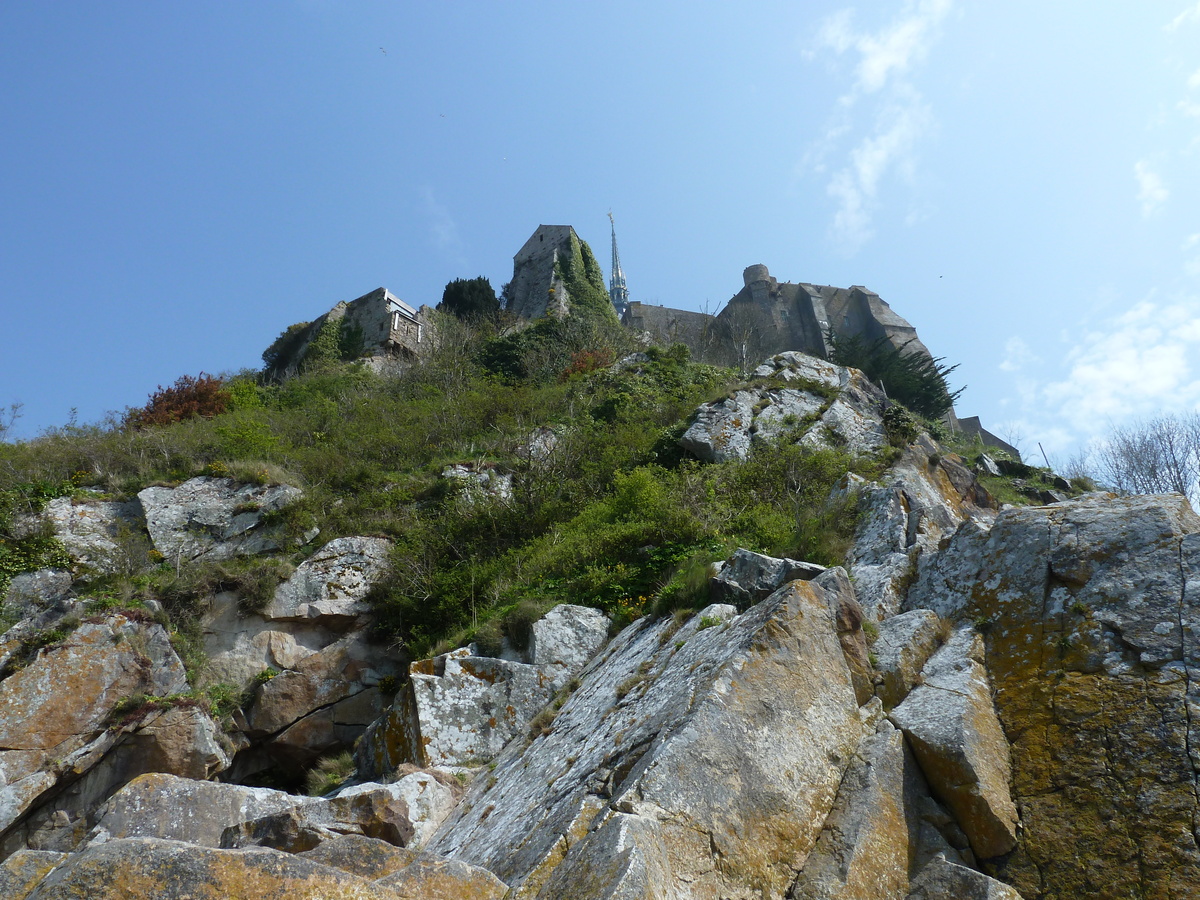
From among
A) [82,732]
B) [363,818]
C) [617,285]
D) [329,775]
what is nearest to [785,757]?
[363,818]

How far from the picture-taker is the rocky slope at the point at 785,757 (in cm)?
325

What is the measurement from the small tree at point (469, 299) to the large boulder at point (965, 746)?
29376 mm

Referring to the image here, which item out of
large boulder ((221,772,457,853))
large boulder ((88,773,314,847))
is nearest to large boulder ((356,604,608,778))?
large boulder ((221,772,457,853))

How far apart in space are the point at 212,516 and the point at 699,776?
12041 millimetres

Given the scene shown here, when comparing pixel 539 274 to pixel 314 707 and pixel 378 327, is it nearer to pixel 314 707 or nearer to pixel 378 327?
pixel 378 327

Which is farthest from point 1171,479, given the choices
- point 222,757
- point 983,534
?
point 222,757

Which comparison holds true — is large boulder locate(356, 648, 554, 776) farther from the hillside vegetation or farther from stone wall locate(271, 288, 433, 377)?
stone wall locate(271, 288, 433, 377)

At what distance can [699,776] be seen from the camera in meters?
3.60

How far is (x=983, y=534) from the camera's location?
219 inches

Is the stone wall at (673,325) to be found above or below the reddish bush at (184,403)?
above

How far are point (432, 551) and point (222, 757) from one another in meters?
3.91

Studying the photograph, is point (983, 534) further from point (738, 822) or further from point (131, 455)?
point (131, 455)

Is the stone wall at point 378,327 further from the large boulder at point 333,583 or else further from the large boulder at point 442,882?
the large boulder at point 442,882

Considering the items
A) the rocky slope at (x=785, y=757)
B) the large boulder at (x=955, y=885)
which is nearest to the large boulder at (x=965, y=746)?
the rocky slope at (x=785, y=757)
